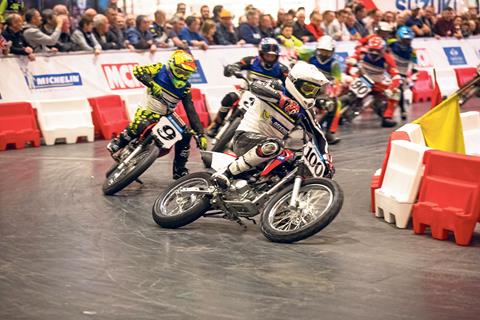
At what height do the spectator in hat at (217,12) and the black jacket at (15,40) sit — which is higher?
the black jacket at (15,40)

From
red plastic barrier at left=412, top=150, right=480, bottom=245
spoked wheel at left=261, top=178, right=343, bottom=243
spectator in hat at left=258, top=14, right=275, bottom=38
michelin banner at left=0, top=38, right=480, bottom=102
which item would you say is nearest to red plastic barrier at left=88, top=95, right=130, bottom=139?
michelin banner at left=0, top=38, right=480, bottom=102

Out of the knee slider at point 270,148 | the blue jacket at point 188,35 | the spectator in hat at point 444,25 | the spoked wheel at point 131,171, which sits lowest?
the spectator in hat at point 444,25

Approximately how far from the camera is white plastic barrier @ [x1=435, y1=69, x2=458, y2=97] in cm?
2520

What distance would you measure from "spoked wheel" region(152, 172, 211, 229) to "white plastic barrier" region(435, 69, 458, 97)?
53.6ft

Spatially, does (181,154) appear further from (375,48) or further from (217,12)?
(217,12)

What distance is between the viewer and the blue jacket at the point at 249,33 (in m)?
22.3

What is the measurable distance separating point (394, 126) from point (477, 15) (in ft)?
37.4

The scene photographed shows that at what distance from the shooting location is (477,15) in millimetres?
29719

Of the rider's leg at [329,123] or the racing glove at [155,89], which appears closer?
the racing glove at [155,89]

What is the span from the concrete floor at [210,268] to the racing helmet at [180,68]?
1.52 meters

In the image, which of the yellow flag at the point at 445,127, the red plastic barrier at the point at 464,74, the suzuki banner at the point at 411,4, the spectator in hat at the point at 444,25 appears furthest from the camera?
the suzuki banner at the point at 411,4

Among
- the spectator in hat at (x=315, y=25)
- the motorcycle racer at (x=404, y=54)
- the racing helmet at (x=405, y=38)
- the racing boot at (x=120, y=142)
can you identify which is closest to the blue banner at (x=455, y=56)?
the spectator in hat at (x=315, y=25)

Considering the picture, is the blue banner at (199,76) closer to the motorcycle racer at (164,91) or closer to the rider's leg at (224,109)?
the rider's leg at (224,109)

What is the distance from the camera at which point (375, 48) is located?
62.8 feet
